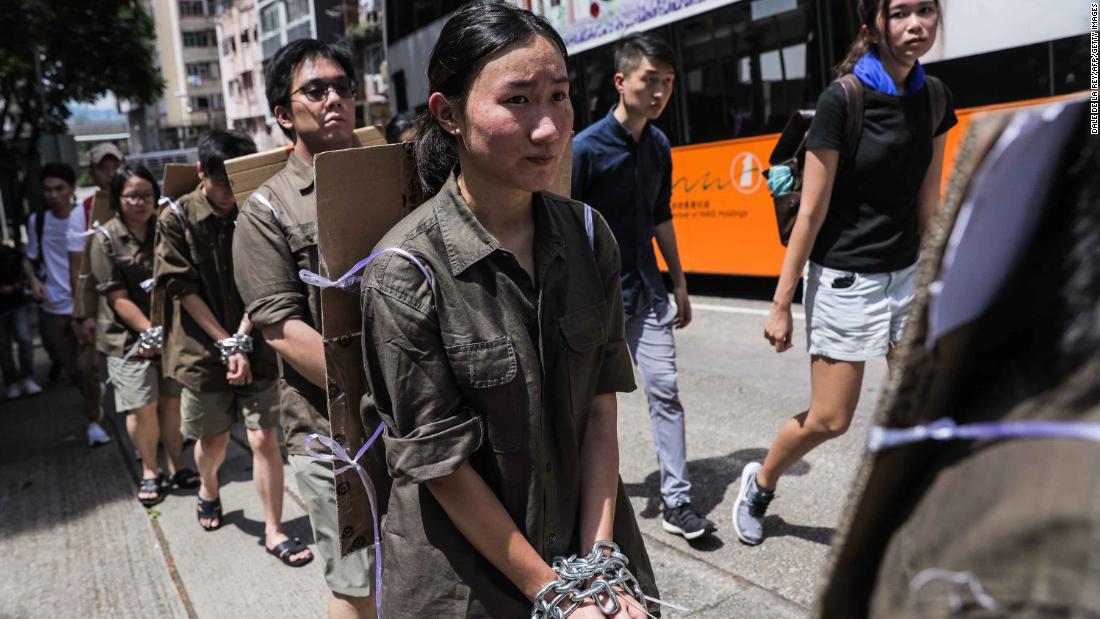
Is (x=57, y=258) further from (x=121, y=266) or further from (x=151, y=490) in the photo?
(x=151, y=490)

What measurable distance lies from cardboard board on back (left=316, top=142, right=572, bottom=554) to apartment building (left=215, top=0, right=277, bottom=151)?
200 ft

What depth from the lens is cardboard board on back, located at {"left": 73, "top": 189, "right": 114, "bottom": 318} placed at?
4.97 meters

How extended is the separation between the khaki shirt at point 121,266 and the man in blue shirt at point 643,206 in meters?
2.51

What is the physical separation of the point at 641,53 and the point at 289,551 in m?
2.59

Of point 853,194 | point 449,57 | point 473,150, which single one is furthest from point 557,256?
point 853,194

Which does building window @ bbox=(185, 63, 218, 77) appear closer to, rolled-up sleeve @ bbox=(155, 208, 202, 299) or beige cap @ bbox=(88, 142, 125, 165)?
beige cap @ bbox=(88, 142, 125, 165)

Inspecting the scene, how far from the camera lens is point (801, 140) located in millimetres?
3203

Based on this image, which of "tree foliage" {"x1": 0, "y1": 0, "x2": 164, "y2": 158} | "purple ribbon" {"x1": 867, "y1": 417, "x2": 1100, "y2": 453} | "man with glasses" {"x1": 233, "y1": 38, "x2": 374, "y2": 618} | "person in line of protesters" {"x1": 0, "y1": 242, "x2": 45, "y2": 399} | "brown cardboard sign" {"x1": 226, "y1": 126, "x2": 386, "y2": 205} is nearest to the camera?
"purple ribbon" {"x1": 867, "y1": 417, "x2": 1100, "y2": 453}

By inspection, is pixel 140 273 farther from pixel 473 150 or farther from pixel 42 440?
pixel 473 150

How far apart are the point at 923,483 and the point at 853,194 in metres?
2.40

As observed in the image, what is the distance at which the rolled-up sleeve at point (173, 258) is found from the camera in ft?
12.4

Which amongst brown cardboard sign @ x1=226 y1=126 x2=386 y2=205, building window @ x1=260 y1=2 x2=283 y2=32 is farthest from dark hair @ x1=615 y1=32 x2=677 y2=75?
building window @ x1=260 y1=2 x2=283 y2=32

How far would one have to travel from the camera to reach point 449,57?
159 cm

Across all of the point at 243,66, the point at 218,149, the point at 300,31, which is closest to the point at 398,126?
the point at 218,149
